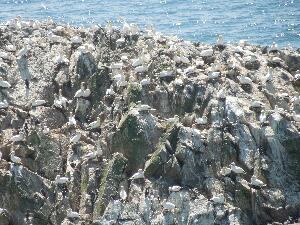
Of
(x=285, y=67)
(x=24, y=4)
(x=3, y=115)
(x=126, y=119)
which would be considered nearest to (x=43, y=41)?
(x=3, y=115)

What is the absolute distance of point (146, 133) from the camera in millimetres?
40344

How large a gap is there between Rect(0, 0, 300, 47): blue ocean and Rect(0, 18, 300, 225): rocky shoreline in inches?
1010

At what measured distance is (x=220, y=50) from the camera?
46562 mm

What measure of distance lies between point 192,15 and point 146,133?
41.9 metres

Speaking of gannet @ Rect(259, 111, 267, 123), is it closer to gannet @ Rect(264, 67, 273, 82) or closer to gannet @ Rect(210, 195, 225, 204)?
gannet @ Rect(264, 67, 273, 82)

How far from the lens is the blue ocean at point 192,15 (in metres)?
72.5

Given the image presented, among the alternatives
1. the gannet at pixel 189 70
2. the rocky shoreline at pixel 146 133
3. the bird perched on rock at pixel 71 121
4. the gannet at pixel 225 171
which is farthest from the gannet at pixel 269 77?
the bird perched on rock at pixel 71 121

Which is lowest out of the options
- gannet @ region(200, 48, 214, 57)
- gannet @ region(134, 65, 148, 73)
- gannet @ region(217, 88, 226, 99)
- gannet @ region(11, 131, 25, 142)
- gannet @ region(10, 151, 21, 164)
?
gannet @ region(10, 151, 21, 164)

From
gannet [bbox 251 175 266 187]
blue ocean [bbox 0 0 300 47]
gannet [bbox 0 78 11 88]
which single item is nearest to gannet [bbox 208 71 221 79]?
gannet [bbox 251 175 266 187]

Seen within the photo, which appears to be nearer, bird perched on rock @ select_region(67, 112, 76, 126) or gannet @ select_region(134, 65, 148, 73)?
bird perched on rock @ select_region(67, 112, 76, 126)

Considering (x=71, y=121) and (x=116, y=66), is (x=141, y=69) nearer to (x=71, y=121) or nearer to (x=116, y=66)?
(x=116, y=66)

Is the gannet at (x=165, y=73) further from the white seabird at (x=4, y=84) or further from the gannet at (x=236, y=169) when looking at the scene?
the white seabird at (x=4, y=84)

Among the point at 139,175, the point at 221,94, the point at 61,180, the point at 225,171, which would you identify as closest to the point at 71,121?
the point at 61,180

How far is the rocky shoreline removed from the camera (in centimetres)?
3841
